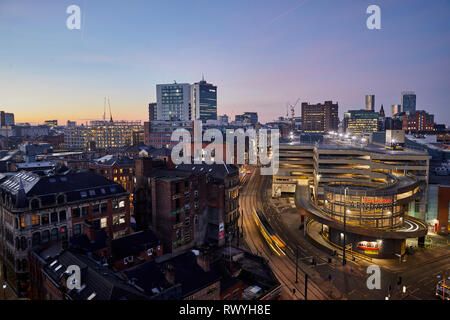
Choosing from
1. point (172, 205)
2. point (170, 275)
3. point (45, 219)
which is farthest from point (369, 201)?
point (45, 219)

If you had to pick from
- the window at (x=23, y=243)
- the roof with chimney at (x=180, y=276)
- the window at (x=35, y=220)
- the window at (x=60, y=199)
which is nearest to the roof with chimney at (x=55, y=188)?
the window at (x=60, y=199)

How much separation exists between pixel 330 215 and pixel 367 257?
36.6 ft

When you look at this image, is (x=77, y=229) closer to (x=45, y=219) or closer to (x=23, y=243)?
(x=45, y=219)

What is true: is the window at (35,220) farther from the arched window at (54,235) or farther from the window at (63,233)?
the window at (63,233)

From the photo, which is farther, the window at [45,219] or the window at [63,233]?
the window at [63,233]

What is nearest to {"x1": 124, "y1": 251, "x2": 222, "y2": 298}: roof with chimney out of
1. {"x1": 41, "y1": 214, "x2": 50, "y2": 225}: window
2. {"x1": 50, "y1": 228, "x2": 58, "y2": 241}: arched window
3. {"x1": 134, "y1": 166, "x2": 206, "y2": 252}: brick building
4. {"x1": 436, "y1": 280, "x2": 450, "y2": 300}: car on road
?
{"x1": 134, "y1": 166, "x2": 206, "y2": 252}: brick building

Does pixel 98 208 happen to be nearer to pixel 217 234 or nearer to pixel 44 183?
pixel 44 183

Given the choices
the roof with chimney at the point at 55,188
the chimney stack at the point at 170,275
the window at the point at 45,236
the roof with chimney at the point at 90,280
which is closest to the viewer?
the roof with chimney at the point at 90,280

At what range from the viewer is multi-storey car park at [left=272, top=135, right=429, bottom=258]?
62.9 meters

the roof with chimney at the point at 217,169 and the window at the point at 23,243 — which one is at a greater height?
the roof with chimney at the point at 217,169

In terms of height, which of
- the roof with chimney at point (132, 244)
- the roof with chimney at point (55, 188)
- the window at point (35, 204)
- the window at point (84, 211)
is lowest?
the roof with chimney at point (132, 244)

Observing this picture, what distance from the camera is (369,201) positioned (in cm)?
6544

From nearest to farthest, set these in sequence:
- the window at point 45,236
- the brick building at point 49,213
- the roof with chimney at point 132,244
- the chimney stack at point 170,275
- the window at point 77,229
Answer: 1. the chimney stack at point 170,275
2. the brick building at point 49,213
3. the roof with chimney at point 132,244
4. the window at point 45,236
5. the window at point 77,229

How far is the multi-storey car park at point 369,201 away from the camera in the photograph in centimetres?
6291
